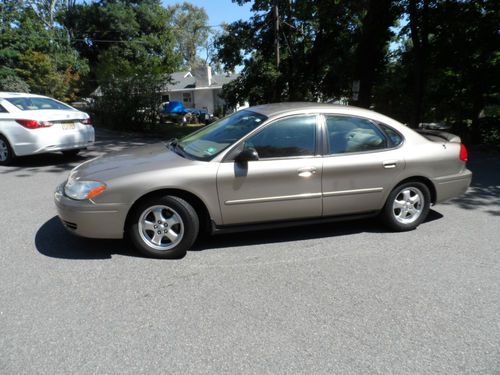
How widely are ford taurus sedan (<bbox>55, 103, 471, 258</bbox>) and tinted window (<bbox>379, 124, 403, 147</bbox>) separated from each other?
14 millimetres

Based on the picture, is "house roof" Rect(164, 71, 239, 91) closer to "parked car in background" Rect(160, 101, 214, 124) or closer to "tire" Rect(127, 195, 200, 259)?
"parked car in background" Rect(160, 101, 214, 124)

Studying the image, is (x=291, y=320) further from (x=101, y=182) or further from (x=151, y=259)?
(x=101, y=182)

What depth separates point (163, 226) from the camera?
393 cm

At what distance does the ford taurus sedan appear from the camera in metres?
3.85

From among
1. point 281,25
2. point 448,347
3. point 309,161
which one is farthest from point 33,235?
point 281,25

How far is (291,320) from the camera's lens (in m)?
2.96

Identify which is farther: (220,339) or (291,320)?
(291,320)

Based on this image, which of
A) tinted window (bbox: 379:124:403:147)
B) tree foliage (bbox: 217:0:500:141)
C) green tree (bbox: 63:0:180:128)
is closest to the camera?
tinted window (bbox: 379:124:403:147)

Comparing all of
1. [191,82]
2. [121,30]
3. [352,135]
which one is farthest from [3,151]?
[191,82]

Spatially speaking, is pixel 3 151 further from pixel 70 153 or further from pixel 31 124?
pixel 70 153

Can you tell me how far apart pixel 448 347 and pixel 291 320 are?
1.06m

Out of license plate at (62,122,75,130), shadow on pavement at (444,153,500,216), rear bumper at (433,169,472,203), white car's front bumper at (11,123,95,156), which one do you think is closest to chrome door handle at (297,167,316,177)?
rear bumper at (433,169,472,203)

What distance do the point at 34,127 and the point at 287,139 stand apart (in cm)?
587

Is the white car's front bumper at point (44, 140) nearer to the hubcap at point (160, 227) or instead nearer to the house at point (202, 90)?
the hubcap at point (160, 227)
